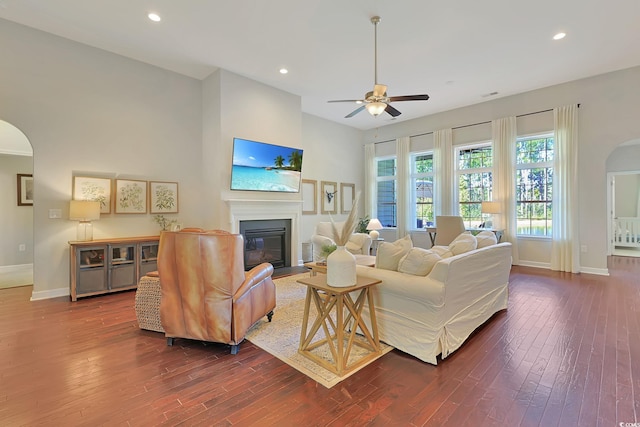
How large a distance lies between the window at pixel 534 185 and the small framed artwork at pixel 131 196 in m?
7.63

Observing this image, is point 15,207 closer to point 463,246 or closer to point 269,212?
point 269,212

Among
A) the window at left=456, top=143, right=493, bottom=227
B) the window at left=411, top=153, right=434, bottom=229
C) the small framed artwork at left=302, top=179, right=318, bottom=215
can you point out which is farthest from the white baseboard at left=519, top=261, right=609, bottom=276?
the small framed artwork at left=302, top=179, right=318, bottom=215

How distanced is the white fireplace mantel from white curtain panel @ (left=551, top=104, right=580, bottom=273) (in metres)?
5.32

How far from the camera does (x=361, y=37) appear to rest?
414 cm

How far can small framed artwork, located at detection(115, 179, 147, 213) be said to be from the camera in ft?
15.6

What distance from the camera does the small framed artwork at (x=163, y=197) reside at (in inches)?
200

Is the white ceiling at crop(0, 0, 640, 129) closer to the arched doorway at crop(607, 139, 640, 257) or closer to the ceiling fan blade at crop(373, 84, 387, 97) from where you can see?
the ceiling fan blade at crop(373, 84, 387, 97)

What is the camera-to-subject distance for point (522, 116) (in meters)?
6.26

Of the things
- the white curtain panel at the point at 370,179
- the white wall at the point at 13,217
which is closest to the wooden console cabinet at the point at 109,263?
the white wall at the point at 13,217

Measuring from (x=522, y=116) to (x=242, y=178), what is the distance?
6096mm

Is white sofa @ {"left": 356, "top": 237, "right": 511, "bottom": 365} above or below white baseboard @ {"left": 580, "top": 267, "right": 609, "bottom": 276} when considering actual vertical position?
above

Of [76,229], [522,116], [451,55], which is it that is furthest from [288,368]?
[522,116]

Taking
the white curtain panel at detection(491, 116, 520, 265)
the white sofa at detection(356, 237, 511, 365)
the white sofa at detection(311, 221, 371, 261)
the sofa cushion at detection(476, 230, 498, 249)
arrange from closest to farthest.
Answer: the white sofa at detection(356, 237, 511, 365)
the sofa cushion at detection(476, 230, 498, 249)
the white sofa at detection(311, 221, 371, 261)
the white curtain panel at detection(491, 116, 520, 265)

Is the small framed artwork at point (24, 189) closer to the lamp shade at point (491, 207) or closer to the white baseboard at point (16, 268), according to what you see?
the white baseboard at point (16, 268)
